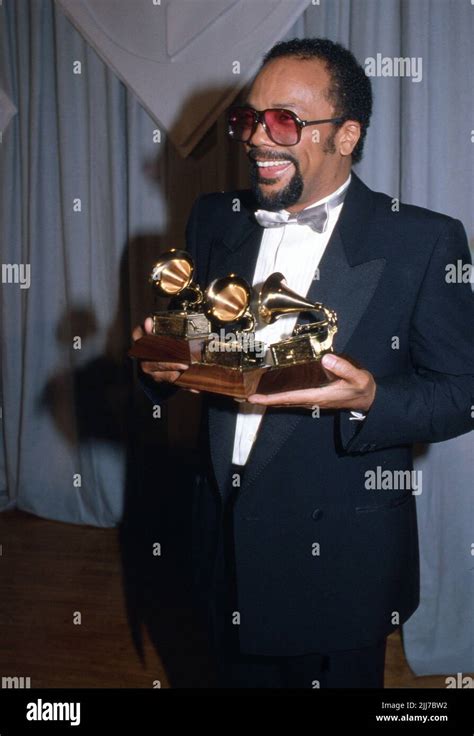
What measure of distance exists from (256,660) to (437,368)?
877 mm

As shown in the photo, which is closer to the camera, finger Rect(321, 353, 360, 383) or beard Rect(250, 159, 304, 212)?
finger Rect(321, 353, 360, 383)

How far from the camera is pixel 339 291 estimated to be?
1.71 metres

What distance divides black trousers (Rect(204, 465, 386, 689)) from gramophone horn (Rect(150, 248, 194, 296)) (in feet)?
1.50

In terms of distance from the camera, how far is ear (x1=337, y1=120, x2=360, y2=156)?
1.80 meters

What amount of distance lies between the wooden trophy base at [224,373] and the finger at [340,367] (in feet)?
0.09

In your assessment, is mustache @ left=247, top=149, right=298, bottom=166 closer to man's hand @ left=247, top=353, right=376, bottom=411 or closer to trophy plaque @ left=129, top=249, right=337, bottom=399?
trophy plaque @ left=129, top=249, right=337, bottom=399

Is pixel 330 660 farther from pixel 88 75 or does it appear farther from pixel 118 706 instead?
pixel 88 75

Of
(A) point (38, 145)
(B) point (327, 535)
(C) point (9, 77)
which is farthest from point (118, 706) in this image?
(C) point (9, 77)

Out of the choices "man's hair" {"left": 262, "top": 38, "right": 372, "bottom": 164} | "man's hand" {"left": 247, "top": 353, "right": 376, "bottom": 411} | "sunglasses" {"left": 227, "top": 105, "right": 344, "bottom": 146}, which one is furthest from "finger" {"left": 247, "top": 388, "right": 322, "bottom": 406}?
"man's hair" {"left": 262, "top": 38, "right": 372, "bottom": 164}

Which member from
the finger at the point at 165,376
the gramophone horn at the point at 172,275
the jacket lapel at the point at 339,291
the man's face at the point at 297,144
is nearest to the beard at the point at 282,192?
the man's face at the point at 297,144

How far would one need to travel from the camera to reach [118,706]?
7.73ft

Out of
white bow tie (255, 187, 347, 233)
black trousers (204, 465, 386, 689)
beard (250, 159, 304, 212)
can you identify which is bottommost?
black trousers (204, 465, 386, 689)

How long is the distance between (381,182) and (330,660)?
2.01m

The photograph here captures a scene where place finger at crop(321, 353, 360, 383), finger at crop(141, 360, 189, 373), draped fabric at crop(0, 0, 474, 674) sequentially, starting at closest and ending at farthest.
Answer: finger at crop(321, 353, 360, 383)
finger at crop(141, 360, 189, 373)
draped fabric at crop(0, 0, 474, 674)
